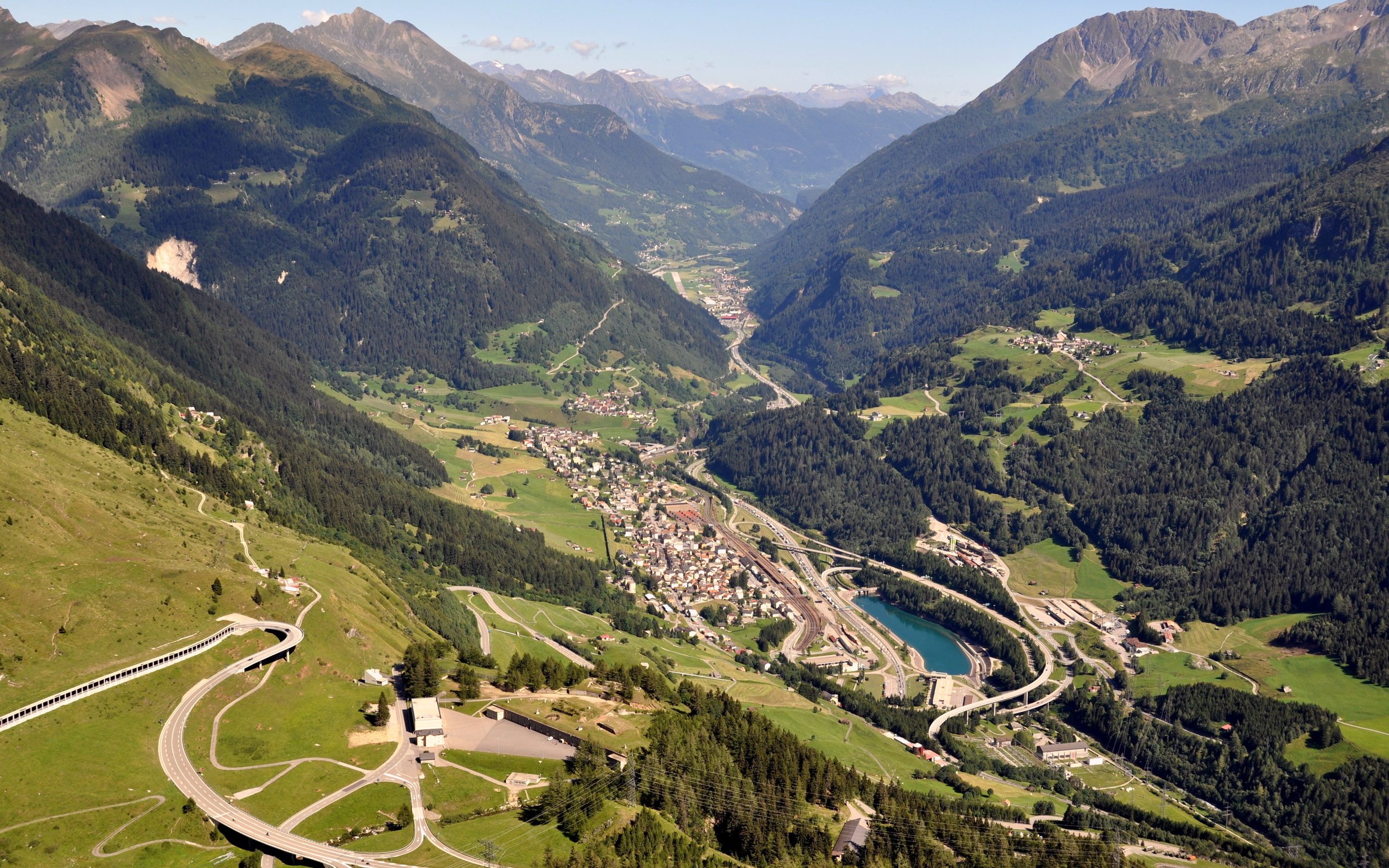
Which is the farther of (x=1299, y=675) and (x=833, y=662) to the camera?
(x=833, y=662)

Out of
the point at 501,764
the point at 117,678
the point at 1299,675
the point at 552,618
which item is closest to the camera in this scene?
the point at 117,678

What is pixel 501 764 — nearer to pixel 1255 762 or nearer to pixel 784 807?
pixel 784 807

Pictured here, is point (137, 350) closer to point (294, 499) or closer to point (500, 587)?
point (294, 499)

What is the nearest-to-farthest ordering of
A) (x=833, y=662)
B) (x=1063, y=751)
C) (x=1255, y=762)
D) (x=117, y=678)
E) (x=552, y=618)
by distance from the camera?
(x=117, y=678) < (x=1255, y=762) < (x=1063, y=751) < (x=552, y=618) < (x=833, y=662)

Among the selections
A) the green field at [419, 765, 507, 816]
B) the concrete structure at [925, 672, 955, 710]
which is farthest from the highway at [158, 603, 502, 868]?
the concrete structure at [925, 672, 955, 710]

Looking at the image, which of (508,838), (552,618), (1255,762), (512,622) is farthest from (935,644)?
(508,838)

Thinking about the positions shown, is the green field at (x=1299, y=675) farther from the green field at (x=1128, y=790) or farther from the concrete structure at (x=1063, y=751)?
the concrete structure at (x=1063, y=751)

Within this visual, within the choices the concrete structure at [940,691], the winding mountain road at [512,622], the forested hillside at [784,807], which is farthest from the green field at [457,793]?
the concrete structure at [940,691]
